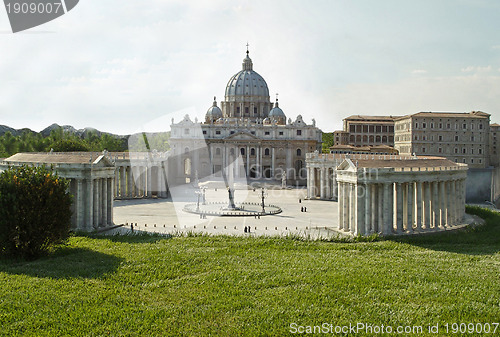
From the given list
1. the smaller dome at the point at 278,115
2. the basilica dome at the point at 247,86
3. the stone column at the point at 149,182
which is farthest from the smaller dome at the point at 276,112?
the stone column at the point at 149,182

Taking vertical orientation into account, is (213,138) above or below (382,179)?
above

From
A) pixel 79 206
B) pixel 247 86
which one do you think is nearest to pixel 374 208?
pixel 79 206

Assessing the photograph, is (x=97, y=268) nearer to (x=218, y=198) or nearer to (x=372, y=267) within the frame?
(x=372, y=267)

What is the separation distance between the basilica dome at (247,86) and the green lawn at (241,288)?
95668 millimetres

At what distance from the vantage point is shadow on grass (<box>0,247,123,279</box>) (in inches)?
1070

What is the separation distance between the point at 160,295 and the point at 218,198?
45.1 meters

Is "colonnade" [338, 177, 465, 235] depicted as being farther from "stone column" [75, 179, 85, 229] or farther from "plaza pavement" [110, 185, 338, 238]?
"stone column" [75, 179, 85, 229]

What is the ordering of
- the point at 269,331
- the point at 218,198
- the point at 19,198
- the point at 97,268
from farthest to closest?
the point at 218,198, the point at 19,198, the point at 97,268, the point at 269,331

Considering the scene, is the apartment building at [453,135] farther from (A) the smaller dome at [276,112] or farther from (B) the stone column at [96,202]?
(B) the stone column at [96,202]

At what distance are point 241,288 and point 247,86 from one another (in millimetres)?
106471

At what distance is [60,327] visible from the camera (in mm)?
20406

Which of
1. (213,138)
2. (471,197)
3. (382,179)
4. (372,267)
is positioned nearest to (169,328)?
(372,267)

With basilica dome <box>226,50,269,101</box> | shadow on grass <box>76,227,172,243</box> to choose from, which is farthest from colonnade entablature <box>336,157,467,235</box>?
basilica dome <box>226,50,269,101</box>

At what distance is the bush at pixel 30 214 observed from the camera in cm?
3000
